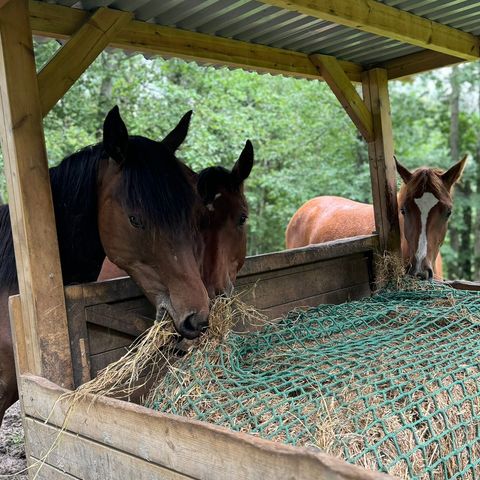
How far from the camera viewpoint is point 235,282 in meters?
3.09

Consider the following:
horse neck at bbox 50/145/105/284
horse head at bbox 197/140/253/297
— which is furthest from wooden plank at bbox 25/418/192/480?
horse head at bbox 197/140/253/297

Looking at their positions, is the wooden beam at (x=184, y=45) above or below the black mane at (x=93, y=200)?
above

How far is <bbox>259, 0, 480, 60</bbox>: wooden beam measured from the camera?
238cm

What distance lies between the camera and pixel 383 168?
425cm

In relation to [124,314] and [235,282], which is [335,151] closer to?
[235,282]

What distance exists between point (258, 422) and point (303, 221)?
531 centimetres

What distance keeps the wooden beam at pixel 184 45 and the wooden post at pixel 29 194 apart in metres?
0.66

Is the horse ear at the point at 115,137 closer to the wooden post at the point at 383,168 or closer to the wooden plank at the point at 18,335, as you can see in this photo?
the wooden plank at the point at 18,335

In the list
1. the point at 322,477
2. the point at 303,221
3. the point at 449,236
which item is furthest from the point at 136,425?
the point at 449,236

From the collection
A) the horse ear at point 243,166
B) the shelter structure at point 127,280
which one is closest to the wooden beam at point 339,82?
the shelter structure at point 127,280

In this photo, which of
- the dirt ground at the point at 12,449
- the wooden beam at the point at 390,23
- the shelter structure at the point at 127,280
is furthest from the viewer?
the dirt ground at the point at 12,449

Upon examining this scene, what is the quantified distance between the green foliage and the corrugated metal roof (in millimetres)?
6113

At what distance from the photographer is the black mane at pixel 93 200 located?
2.18 metres

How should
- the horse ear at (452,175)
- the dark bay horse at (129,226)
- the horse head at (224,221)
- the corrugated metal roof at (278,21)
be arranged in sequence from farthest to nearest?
the horse ear at (452,175)
the horse head at (224,221)
the corrugated metal roof at (278,21)
the dark bay horse at (129,226)
